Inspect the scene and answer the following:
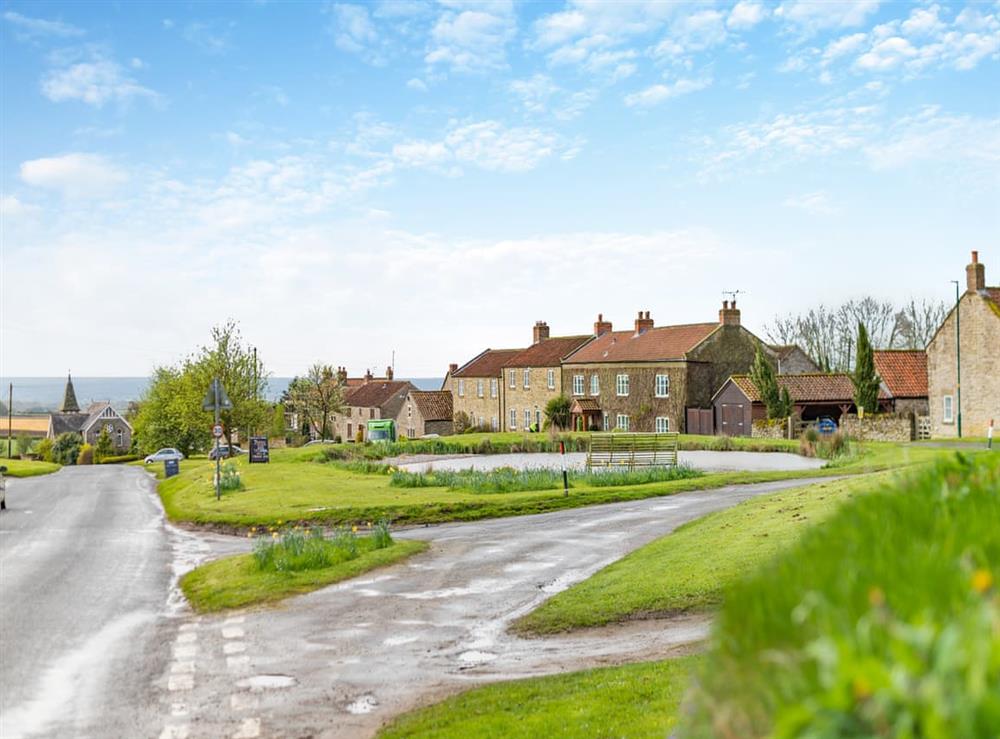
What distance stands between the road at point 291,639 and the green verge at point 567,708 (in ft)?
2.19

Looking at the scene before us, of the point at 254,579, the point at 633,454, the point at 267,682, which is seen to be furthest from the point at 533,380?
the point at 267,682

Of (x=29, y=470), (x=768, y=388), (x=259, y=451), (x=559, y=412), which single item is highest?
(x=768, y=388)

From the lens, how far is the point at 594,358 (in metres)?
79.9

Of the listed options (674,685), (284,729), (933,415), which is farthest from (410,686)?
(933,415)

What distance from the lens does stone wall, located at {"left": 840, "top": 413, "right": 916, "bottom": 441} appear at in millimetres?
56406

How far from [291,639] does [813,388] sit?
55.6 metres

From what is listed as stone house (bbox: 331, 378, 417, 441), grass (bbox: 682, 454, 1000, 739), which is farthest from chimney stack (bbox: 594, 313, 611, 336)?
grass (bbox: 682, 454, 1000, 739)

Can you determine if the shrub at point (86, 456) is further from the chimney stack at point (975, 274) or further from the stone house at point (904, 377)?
the chimney stack at point (975, 274)

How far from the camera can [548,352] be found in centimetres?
8650

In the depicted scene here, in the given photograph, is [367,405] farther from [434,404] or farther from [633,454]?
[633,454]

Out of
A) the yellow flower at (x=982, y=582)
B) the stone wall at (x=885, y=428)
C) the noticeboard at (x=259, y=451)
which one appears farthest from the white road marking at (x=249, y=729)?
the stone wall at (x=885, y=428)

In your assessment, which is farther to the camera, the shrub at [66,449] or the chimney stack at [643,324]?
the shrub at [66,449]

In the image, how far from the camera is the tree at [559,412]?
80.2 meters

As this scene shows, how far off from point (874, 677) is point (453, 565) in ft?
67.7
